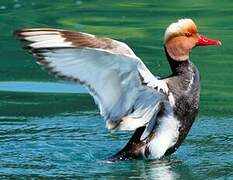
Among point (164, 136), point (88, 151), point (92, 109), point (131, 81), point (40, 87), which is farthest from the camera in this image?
point (40, 87)

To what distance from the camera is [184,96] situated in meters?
8.09

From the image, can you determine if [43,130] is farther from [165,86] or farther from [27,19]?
[27,19]

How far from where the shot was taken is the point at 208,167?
26.2 ft

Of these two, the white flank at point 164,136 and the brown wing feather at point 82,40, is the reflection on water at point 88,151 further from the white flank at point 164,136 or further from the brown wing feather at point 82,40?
the brown wing feather at point 82,40

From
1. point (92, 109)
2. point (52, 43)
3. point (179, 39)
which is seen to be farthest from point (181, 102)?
point (92, 109)

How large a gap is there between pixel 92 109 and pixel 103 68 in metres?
2.56

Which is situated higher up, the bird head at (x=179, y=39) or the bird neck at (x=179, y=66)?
the bird head at (x=179, y=39)

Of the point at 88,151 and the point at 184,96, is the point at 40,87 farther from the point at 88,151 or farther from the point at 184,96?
the point at 184,96

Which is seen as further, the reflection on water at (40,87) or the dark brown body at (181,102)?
the reflection on water at (40,87)

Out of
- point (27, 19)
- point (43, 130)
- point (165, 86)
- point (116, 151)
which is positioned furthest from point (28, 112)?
point (27, 19)

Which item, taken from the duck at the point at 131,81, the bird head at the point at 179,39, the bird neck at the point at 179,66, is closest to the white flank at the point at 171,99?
the duck at the point at 131,81

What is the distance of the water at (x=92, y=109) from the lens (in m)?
8.01

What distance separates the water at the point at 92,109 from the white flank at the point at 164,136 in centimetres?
11

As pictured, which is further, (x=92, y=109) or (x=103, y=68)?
(x=92, y=109)
